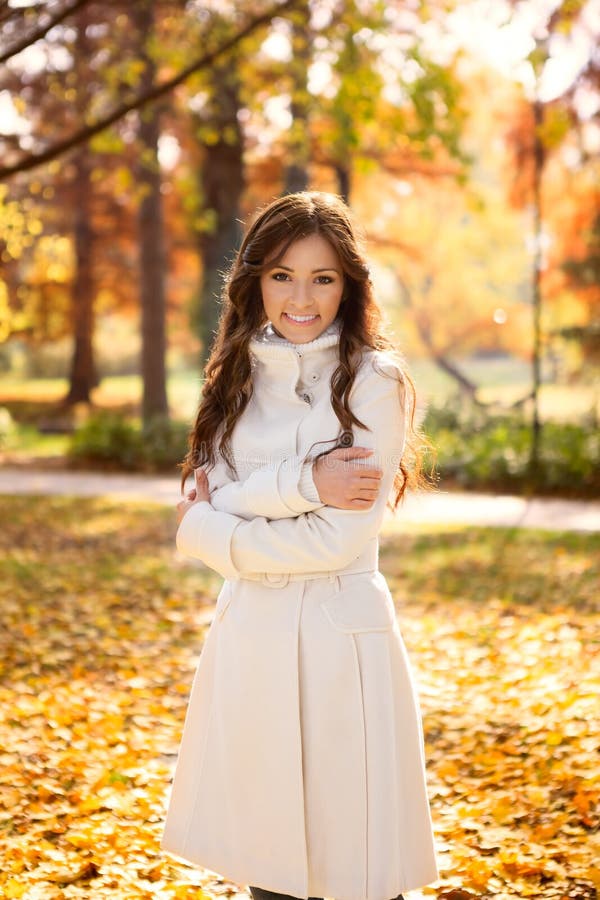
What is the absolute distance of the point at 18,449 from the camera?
1841cm

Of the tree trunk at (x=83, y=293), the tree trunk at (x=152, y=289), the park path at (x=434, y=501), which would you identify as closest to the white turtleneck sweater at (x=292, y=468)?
the park path at (x=434, y=501)

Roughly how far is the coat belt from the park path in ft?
20.6

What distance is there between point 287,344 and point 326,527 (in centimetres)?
49

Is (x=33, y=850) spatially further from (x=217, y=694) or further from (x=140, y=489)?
(x=140, y=489)

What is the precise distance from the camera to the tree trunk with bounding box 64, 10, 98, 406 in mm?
22203

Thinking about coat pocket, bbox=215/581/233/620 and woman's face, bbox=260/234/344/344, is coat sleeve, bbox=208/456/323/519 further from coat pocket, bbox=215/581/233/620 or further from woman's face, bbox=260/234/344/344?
woman's face, bbox=260/234/344/344

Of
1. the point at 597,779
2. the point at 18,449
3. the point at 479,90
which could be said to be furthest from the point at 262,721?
the point at 479,90

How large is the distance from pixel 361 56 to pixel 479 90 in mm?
11524

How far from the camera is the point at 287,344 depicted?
2645 mm

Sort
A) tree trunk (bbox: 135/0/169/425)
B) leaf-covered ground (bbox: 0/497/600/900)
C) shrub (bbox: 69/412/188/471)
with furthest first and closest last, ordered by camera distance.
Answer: tree trunk (bbox: 135/0/169/425), shrub (bbox: 69/412/188/471), leaf-covered ground (bbox: 0/497/600/900)

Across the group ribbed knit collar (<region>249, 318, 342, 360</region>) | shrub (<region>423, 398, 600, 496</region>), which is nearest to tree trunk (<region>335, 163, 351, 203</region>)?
shrub (<region>423, 398, 600, 496</region>)

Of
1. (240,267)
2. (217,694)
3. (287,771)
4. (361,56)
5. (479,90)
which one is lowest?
(287,771)

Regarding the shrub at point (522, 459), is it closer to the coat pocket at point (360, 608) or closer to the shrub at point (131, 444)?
the shrub at point (131, 444)

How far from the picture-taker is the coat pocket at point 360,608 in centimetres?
251
